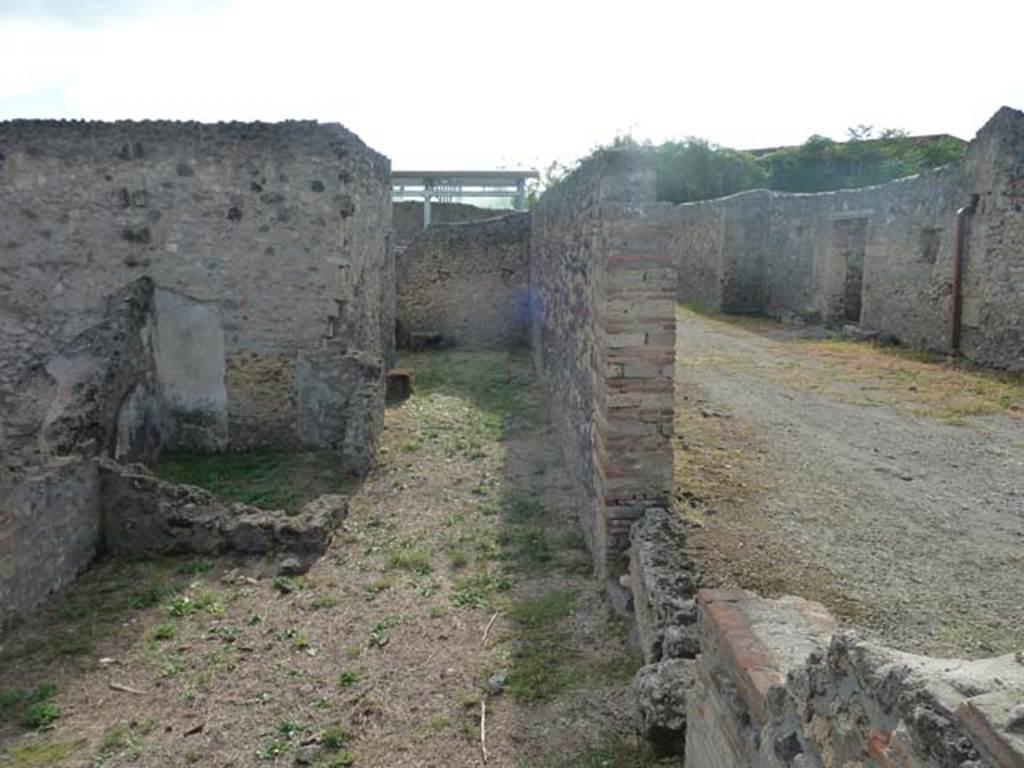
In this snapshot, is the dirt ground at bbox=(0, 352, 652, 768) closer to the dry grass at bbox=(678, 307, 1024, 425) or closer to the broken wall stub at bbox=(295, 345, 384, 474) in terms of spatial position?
the broken wall stub at bbox=(295, 345, 384, 474)

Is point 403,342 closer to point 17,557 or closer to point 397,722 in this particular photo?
point 17,557

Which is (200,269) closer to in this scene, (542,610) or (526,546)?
(526,546)

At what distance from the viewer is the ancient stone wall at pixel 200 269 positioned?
8594mm

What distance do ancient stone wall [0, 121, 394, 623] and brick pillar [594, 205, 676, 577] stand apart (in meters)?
3.66

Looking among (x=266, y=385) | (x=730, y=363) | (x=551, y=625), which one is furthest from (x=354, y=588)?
(x=730, y=363)

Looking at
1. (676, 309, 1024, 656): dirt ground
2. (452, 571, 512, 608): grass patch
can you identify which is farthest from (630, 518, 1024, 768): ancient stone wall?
(452, 571, 512, 608): grass patch

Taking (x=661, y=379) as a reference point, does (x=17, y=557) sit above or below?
below

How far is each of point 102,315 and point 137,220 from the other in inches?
42.0

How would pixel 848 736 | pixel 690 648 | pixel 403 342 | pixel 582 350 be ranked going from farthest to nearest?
1. pixel 403 342
2. pixel 582 350
3. pixel 690 648
4. pixel 848 736

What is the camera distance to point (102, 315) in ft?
28.2

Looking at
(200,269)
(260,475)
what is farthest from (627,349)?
(200,269)

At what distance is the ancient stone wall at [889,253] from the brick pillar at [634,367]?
8.99 m

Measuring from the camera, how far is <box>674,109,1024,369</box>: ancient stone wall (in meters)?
12.0

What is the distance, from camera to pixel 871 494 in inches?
262
